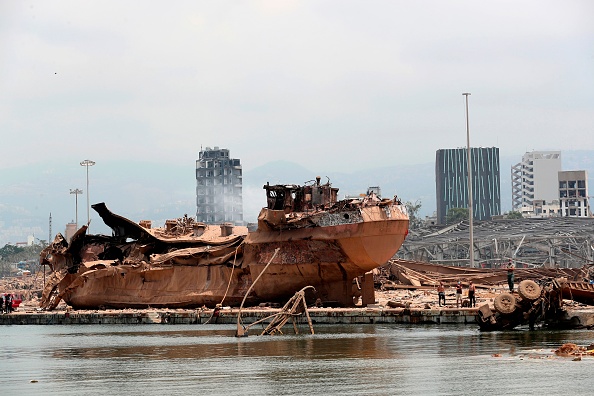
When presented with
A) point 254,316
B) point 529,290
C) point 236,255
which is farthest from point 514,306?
point 236,255

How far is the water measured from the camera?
31906mm

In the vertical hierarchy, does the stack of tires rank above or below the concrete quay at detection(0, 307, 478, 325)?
above

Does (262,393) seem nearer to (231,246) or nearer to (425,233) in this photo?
(231,246)

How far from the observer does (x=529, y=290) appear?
146 ft

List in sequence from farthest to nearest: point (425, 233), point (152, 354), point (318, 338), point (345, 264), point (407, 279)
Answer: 1. point (425, 233)
2. point (407, 279)
3. point (345, 264)
4. point (318, 338)
5. point (152, 354)

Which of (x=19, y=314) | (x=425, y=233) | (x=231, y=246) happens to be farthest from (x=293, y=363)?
(x=425, y=233)

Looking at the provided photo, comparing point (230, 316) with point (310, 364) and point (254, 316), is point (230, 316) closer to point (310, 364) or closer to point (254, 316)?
point (254, 316)

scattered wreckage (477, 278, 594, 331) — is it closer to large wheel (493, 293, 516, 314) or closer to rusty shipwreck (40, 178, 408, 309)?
large wheel (493, 293, 516, 314)

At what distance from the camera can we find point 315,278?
62.4 metres

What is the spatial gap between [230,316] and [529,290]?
20258 mm

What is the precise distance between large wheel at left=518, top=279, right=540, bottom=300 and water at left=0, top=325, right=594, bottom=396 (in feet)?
4.75

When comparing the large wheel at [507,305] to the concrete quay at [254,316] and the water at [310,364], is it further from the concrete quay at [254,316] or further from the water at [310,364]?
the concrete quay at [254,316]

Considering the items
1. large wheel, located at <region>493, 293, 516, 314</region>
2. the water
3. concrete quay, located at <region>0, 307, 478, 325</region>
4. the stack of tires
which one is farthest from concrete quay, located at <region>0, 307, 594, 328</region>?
large wheel, located at <region>493, 293, 516, 314</region>

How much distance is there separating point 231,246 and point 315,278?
656cm
